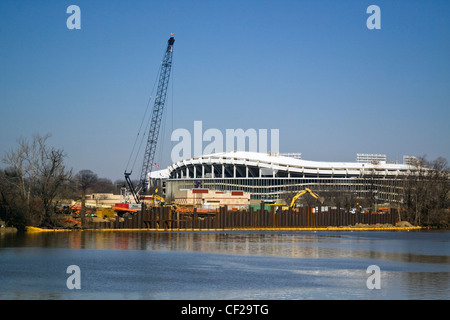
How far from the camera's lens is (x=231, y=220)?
74.2 m

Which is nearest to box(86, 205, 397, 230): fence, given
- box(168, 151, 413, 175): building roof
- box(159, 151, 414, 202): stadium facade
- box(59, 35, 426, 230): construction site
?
box(59, 35, 426, 230): construction site

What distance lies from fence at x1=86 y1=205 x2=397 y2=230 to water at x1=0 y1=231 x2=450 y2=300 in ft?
56.5

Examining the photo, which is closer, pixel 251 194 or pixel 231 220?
pixel 231 220

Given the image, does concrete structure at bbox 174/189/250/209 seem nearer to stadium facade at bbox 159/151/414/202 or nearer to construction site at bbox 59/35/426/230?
construction site at bbox 59/35/426/230

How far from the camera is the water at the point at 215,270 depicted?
1023 inches

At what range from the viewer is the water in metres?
26.0

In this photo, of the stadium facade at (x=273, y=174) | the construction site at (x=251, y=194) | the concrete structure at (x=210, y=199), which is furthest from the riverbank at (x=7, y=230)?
the stadium facade at (x=273, y=174)

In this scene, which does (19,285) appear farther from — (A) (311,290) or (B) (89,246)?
(B) (89,246)

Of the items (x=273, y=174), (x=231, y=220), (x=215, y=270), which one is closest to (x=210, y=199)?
(x=231, y=220)

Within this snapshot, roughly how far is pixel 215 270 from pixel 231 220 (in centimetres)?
4102

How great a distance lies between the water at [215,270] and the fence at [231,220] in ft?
56.5

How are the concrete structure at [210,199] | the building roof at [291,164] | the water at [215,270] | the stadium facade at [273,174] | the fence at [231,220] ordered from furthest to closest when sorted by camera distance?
the building roof at [291,164]
the stadium facade at [273,174]
the concrete structure at [210,199]
the fence at [231,220]
the water at [215,270]

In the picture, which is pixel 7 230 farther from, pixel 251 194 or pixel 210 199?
pixel 251 194

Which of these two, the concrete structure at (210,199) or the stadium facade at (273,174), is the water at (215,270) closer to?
the concrete structure at (210,199)
